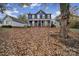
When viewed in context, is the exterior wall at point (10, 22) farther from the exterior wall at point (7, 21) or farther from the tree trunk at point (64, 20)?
the tree trunk at point (64, 20)

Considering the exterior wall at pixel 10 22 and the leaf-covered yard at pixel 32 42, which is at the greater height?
the exterior wall at pixel 10 22

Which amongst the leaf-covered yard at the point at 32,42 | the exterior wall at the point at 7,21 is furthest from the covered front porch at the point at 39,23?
the exterior wall at the point at 7,21

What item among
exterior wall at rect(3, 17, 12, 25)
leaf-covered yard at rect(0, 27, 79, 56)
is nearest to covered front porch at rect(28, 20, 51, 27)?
leaf-covered yard at rect(0, 27, 79, 56)

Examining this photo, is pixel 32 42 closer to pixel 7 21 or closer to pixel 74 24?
pixel 7 21

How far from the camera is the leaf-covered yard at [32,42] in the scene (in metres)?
2.09

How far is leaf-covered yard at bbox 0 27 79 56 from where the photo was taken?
2.09 metres

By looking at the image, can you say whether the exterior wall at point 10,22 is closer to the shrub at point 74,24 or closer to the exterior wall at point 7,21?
the exterior wall at point 7,21

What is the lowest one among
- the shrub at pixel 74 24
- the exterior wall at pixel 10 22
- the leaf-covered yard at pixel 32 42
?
the leaf-covered yard at pixel 32 42

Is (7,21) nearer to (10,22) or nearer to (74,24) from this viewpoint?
(10,22)

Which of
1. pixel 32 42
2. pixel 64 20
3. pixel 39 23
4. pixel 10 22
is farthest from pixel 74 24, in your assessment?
pixel 10 22

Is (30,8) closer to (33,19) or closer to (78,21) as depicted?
(33,19)

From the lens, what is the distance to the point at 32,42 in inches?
82.8

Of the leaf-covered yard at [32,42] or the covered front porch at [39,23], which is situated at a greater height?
the covered front porch at [39,23]

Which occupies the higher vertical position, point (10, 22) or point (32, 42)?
point (10, 22)
